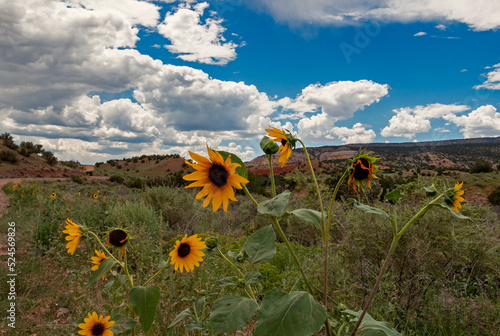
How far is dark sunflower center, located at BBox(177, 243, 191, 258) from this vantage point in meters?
2.09

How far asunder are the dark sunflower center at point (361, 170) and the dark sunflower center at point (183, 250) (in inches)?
52.9

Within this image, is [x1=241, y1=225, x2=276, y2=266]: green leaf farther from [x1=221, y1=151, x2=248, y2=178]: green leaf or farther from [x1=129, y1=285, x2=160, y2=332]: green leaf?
[x1=129, y1=285, x2=160, y2=332]: green leaf

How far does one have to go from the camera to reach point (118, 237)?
184 centimetres

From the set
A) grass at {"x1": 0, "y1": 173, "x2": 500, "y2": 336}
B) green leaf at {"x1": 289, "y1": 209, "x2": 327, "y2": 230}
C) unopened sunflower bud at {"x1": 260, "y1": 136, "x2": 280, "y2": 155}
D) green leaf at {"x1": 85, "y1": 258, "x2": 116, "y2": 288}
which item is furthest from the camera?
grass at {"x1": 0, "y1": 173, "x2": 500, "y2": 336}

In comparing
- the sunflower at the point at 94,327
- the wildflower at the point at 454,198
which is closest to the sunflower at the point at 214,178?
the wildflower at the point at 454,198

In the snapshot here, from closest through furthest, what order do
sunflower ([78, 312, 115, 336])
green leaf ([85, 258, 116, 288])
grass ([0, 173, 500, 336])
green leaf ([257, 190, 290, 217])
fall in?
green leaf ([257, 190, 290, 217]), green leaf ([85, 258, 116, 288]), sunflower ([78, 312, 115, 336]), grass ([0, 173, 500, 336])

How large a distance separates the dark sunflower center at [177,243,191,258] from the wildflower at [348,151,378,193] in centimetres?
133

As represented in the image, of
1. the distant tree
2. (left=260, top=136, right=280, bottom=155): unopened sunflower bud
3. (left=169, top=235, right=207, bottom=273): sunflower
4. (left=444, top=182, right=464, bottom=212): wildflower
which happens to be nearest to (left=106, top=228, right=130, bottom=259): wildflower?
(left=169, top=235, right=207, bottom=273): sunflower

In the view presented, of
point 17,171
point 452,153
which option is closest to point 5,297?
point 17,171

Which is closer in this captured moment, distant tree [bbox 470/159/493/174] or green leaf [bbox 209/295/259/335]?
green leaf [bbox 209/295/259/335]

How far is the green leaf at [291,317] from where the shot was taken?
3.22ft

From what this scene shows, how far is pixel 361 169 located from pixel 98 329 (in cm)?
197

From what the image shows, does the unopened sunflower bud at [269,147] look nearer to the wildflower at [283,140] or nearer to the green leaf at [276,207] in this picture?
the wildflower at [283,140]

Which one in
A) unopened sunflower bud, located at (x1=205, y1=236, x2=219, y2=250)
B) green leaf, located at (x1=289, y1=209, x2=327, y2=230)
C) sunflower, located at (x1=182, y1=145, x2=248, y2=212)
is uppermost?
sunflower, located at (x1=182, y1=145, x2=248, y2=212)
